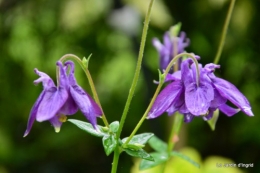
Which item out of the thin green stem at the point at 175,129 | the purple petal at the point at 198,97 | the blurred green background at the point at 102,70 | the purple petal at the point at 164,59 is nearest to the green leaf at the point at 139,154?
the purple petal at the point at 198,97

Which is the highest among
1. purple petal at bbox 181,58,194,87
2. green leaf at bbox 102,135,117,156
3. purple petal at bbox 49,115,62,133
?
purple petal at bbox 181,58,194,87

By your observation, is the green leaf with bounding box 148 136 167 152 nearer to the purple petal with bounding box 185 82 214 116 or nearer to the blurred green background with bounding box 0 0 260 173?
the purple petal with bounding box 185 82 214 116

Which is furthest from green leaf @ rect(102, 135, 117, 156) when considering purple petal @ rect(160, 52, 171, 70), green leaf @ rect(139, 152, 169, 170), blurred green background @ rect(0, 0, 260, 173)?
blurred green background @ rect(0, 0, 260, 173)

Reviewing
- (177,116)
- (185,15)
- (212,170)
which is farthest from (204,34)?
(177,116)

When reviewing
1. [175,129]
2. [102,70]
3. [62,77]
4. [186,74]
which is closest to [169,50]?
[175,129]

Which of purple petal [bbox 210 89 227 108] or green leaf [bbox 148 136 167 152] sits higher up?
purple petal [bbox 210 89 227 108]

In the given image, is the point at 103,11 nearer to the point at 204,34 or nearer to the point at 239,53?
the point at 204,34
